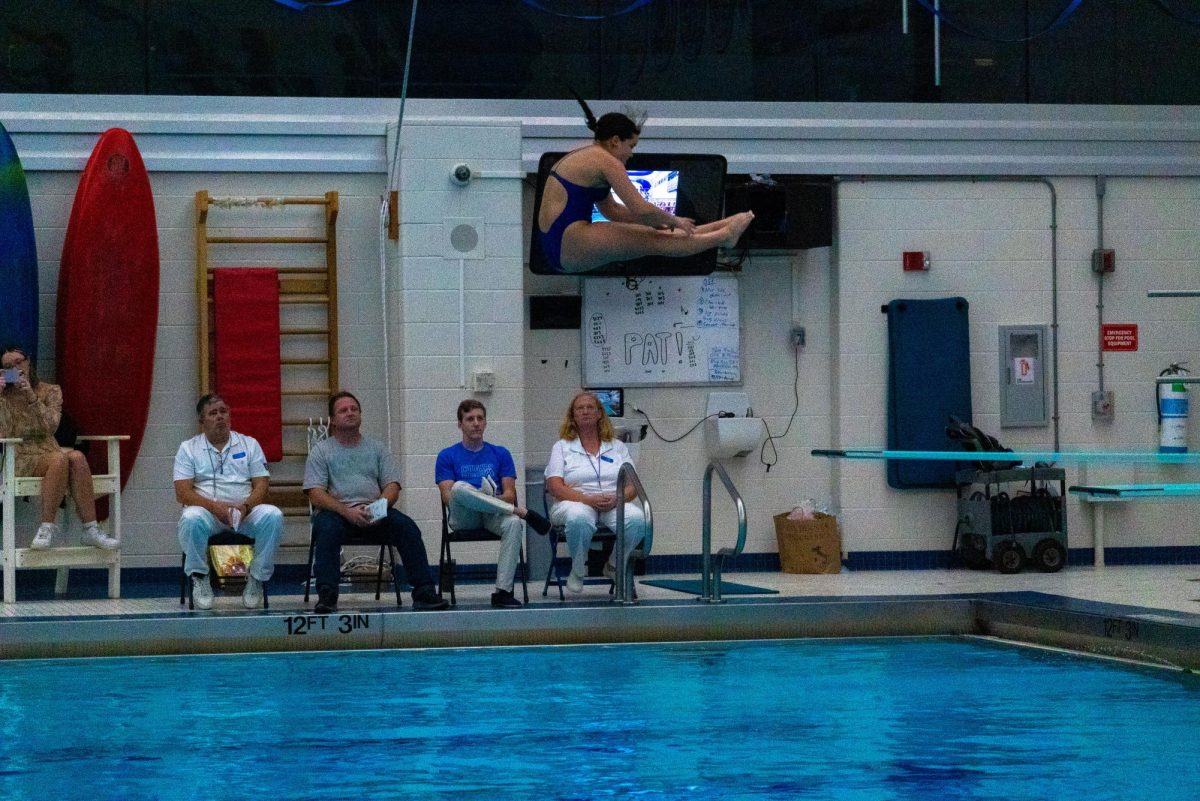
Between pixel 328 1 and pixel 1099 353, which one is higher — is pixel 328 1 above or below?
above

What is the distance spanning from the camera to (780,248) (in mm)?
9367

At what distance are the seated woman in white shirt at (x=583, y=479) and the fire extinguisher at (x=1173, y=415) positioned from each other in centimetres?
348

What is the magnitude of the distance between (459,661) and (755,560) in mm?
3189

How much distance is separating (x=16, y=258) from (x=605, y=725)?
14.7ft

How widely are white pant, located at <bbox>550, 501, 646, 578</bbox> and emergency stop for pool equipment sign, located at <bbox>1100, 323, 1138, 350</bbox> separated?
3.48 metres

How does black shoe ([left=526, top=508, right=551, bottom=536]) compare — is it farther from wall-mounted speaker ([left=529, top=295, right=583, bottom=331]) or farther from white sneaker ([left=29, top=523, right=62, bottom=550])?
white sneaker ([left=29, top=523, right=62, bottom=550])

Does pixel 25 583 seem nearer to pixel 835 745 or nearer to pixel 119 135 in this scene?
pixel 119 135

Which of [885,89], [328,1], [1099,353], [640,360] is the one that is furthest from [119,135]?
[1099,353]

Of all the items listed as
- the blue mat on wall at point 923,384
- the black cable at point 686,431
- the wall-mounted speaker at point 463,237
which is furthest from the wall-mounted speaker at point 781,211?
the wall-mounted speaker at point 463,237

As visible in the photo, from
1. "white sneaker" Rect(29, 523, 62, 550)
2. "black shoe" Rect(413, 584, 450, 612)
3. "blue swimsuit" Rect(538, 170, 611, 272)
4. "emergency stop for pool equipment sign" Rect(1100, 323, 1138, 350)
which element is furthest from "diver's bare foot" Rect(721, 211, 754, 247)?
"emergency stop for pool equipment sign" Rect(1100, 323, 1138, 350)

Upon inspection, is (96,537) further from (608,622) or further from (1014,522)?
(1014,522)

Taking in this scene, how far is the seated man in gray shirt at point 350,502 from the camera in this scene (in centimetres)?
734

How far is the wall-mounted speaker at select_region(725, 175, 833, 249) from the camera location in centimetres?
920

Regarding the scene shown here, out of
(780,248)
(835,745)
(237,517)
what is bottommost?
(835,745)
